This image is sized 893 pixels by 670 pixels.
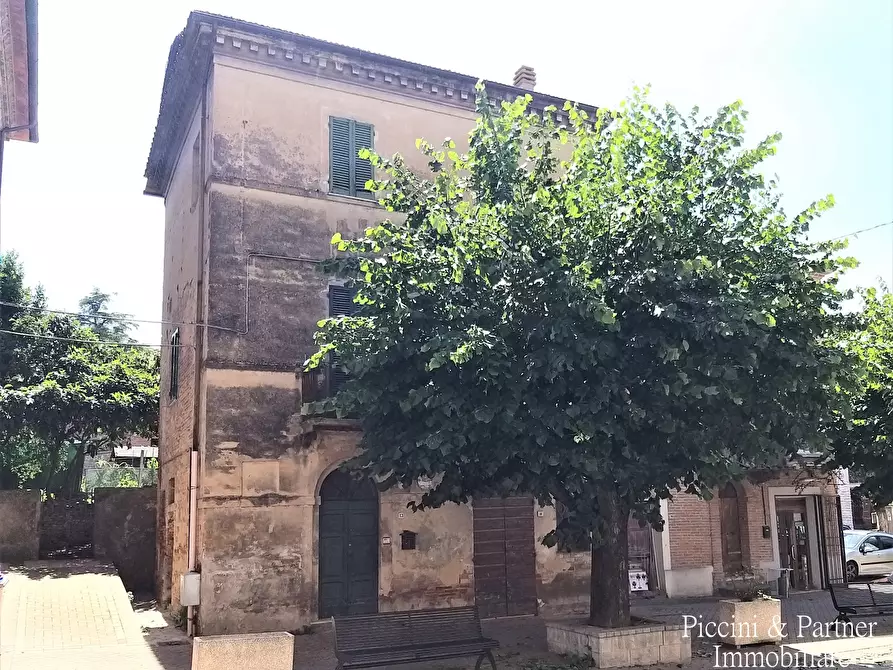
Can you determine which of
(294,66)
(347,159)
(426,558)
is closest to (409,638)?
(426,558)

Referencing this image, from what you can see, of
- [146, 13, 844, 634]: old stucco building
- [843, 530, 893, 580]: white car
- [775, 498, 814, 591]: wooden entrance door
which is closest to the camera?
[146, 13, 844, 634]: old stucco building

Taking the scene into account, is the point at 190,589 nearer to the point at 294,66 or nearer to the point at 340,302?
the point at 340,302

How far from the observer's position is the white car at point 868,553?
23453 millimetres

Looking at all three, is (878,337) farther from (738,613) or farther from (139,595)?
(139,595)

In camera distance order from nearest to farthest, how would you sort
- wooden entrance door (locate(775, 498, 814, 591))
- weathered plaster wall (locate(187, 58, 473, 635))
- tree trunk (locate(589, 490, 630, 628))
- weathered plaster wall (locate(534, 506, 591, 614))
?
tree trunk (locate(589, 490, 630, 628)), weathered plaster wall (locate(187, 58, 473, 635)), weathered plaster wall (locate(534, 506, 591, 614)), wooden entrance door (locate(775, 498, 814, 591))

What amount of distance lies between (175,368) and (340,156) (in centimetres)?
564

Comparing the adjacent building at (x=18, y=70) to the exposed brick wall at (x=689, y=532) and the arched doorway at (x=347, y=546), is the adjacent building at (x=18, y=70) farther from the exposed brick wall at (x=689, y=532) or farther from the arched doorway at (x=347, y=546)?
the exposed brick wall at (x=689, y=532)

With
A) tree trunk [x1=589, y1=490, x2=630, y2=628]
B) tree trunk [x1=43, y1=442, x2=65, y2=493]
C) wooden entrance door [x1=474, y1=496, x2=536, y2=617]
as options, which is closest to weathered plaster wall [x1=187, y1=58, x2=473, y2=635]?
wooden entrance door [x1=474, y1=496, x2=536, y2=617]

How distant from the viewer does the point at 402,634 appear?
388 inches

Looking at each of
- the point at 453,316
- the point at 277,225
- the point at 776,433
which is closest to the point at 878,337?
the point at 776,433

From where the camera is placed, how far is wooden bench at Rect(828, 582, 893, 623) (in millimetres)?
13047

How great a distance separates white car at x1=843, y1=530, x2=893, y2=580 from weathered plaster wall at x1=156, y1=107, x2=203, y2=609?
18684 mm

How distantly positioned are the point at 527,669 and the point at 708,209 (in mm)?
6569

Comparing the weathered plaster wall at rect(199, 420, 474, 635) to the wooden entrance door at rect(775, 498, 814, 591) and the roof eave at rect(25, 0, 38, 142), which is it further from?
the wooden entrance door at rect(775, 498, 814, 591)
